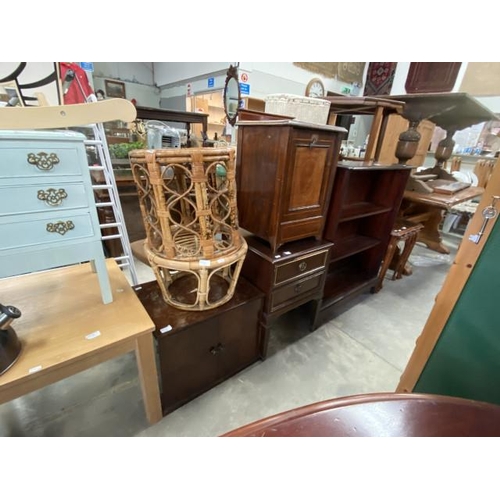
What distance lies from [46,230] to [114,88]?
7.19m

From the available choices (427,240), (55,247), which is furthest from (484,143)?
(55,247)

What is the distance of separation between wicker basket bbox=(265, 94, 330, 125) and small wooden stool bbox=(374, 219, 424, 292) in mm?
1339

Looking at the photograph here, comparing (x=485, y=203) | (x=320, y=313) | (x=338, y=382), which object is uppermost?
(x=485, y=203)

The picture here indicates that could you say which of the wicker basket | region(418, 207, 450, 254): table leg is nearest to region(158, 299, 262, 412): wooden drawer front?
the wicker basket

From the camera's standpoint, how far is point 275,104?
1309mm

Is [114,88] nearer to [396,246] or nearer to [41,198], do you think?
[41,198]

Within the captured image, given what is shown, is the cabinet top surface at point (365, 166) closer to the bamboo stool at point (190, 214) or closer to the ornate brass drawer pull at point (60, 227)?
the bamboo stool at point (190, 214)

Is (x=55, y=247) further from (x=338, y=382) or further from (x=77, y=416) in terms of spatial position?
(x=338, y=382)

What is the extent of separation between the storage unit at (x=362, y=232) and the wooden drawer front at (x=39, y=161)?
4.88 feet

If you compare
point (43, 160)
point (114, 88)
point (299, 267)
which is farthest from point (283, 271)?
point (114, 88)

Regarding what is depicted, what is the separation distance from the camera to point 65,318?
3.24 feet

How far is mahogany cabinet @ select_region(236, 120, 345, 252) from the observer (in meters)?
1.12
